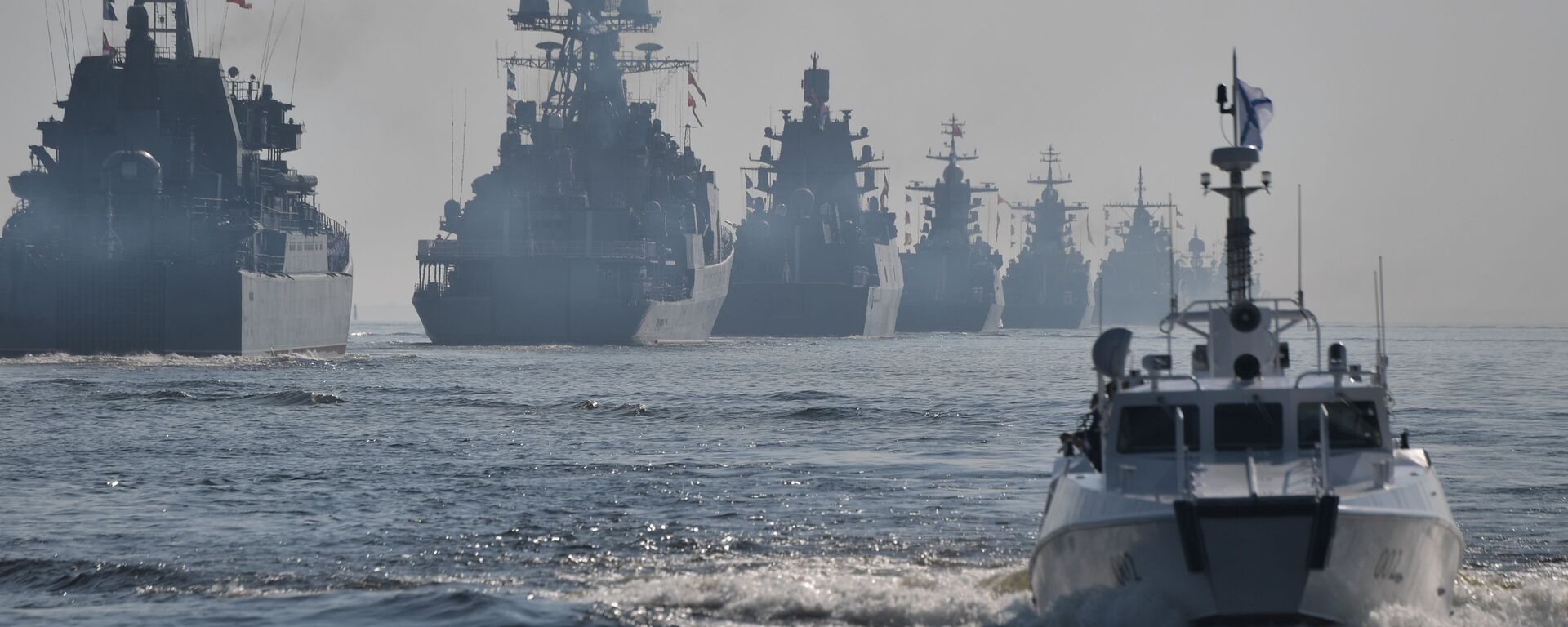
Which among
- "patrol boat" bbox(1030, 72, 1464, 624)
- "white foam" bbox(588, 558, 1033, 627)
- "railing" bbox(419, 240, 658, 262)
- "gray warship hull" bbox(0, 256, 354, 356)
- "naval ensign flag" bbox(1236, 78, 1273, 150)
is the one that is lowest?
"white foam" bbox(588, 558, 1033, 627)

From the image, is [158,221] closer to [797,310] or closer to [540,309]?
[540,309]

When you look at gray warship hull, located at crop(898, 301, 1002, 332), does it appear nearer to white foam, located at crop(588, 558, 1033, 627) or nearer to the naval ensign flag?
white foam, located at crop(588, 558, 1033, 627)

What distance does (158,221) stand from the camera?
3093 inches

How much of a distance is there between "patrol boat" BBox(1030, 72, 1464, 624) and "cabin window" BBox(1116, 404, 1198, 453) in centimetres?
2

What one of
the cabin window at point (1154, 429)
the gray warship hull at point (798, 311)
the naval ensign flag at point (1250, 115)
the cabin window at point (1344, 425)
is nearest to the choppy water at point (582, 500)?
the cabin window at point (1154, 429)

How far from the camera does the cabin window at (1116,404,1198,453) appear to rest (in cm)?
1664

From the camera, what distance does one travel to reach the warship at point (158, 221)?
75.6 meters

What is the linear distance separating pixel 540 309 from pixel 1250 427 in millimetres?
91440

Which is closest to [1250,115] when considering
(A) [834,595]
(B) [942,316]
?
(A) [834,595]

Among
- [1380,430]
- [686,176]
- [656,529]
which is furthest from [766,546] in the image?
[686,176]

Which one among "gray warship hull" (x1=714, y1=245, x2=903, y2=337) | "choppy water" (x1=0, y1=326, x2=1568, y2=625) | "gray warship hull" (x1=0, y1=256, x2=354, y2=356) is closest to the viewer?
"choppy water" (x1=0, y1=326, x2=1568, y2=625)

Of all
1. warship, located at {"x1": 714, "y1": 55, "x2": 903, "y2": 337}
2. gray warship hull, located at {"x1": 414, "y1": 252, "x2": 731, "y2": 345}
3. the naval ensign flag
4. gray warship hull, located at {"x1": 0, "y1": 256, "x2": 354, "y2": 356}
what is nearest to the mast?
the naval ensign flag

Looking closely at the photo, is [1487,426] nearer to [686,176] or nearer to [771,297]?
[686,176]

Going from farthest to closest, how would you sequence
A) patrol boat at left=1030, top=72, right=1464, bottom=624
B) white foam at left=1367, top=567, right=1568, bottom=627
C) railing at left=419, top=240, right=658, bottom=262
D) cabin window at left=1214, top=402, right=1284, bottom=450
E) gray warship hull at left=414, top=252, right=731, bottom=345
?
railing at left=419, top=240, right=658, bottom=262 → gray warship hull at left=414, top=252, right=731, bottom=345 → white foam at left=1367, top=567, right=1568, bottom=627 → cabin window at left=1214, top=402, right=1284, bottom=450 → patrol boat at left=1030, top=72, right=1464, bottom=624
